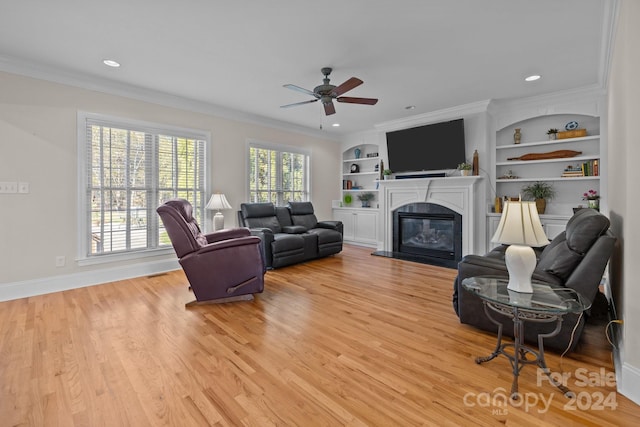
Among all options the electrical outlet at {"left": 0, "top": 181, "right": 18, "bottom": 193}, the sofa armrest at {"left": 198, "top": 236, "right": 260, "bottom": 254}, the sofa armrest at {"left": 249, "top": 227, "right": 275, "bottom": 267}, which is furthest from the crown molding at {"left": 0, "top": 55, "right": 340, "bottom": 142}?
the sofa armrest at {"left": 198, "top": 236, "right": 260, "bottom": 254}

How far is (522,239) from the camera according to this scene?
1.83 metres

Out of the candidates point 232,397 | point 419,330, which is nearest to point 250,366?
point 232,397

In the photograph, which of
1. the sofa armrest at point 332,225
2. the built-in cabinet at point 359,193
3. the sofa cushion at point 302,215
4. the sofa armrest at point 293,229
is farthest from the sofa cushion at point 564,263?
the built-in cabinet at point 359,193

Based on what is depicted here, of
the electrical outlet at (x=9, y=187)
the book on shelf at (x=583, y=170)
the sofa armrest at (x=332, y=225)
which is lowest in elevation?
the sofa armrest at (x=332, y=225)

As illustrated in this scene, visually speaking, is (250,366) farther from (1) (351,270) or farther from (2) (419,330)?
(1) (351,270)

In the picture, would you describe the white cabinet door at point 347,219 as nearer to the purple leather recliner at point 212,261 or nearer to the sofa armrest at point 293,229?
the sofa armrest at point 293,229

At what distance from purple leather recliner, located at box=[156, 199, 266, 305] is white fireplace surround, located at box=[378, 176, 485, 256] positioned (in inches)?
141

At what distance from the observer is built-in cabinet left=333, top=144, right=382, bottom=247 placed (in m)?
6.79

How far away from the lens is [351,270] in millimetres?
4598

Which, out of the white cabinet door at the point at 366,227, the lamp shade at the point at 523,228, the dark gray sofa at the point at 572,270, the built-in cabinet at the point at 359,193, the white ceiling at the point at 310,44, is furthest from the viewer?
the built-in cabinet at the point at 359,193

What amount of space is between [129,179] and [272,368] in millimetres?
3661

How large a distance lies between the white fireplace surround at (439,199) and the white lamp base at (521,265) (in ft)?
10.9

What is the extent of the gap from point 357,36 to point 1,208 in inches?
167

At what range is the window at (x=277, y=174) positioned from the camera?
581 centimetres
